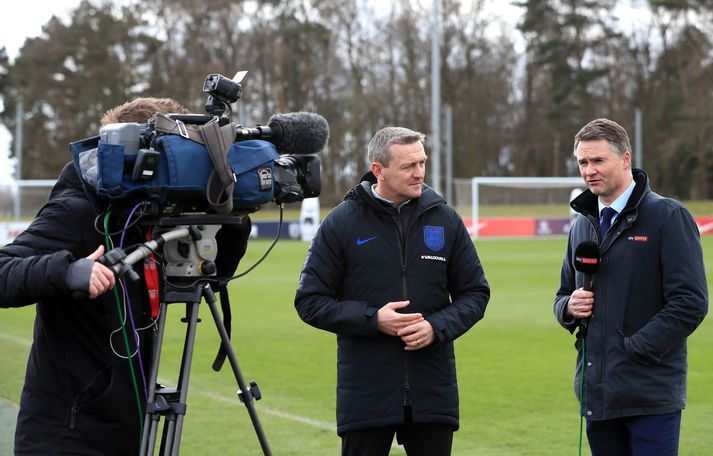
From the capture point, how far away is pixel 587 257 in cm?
436

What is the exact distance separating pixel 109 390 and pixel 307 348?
794 cm

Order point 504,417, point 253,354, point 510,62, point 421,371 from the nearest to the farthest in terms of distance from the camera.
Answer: point 421,371 < point 504,417 < point 253,354 < point 510,62

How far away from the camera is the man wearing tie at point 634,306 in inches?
168

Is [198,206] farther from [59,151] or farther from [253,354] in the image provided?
[59,151]

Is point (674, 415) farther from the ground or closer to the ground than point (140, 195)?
closer to the ground

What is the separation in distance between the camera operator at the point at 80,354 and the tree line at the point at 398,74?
1932 inches

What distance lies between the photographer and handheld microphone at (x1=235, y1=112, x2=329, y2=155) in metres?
3.86

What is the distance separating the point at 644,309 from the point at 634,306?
0.14ft

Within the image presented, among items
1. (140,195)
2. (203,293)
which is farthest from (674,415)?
(140,195)

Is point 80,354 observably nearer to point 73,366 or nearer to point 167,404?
point 73,366

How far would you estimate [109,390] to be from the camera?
3715 millimetres

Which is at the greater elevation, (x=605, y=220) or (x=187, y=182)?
(x=187, y=182)

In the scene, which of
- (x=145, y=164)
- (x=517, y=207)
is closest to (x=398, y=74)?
(x=517, y=207)

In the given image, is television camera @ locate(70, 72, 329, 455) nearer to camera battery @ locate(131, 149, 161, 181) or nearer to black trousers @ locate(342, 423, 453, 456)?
camera battery @ locate(131, 149, 161, 181)
